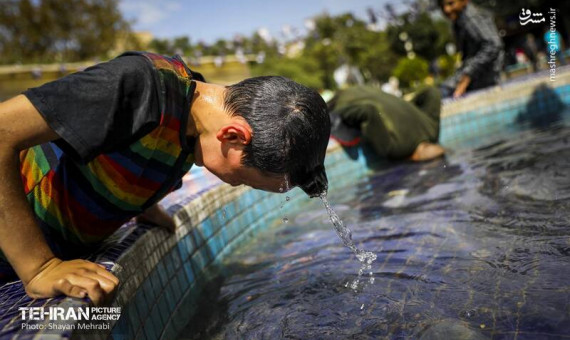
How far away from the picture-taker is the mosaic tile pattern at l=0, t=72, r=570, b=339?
1649mm

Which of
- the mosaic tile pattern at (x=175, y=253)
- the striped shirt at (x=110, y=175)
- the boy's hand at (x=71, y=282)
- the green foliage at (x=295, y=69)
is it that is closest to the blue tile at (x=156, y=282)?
the mosaic tile pattern at (x=175, y=253)

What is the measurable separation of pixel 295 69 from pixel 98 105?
2970 cm

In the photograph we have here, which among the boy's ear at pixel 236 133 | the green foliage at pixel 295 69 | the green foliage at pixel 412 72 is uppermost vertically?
the boy's ear at pixel 236 133

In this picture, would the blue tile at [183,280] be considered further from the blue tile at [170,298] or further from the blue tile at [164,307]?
the blue tile at [164,307]

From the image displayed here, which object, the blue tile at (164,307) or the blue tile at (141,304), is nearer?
the blue tile at (141,304)

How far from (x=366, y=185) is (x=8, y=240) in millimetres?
3730

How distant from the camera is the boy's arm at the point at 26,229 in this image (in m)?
1.39

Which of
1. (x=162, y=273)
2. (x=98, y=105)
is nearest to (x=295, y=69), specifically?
(x=162, y=273)

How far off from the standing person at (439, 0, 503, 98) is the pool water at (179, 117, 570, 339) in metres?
3.60

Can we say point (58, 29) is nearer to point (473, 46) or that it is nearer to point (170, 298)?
point (473, 46)

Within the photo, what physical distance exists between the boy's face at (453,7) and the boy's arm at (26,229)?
6884mm

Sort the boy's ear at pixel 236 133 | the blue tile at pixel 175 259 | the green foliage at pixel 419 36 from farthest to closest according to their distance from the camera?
1. the green foliage at pixel 419 36
2. the blue tile at pixel 175 259
3. the boy's ear at pixel 236 133

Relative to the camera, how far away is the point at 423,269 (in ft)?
7.09

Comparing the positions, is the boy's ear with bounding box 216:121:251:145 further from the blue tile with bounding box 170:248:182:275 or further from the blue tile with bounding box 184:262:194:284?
the blue tile with bounding box 184:262:194:284
